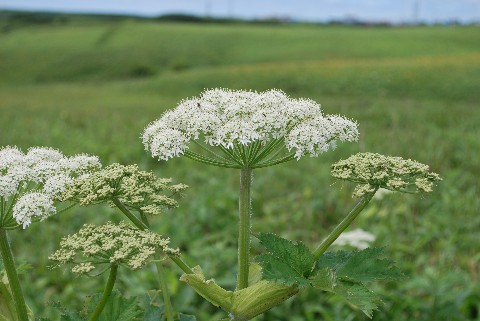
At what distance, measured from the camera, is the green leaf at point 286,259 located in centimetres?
219

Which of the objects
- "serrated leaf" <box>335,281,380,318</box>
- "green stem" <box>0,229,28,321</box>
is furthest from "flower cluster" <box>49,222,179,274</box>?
"serrated leaf" <box>335,281,380,318</box>

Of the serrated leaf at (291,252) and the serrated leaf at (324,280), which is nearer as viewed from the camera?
the serrated leaf at (324,280)

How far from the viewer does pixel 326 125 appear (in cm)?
256

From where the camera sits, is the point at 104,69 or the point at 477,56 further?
the point at 104,69

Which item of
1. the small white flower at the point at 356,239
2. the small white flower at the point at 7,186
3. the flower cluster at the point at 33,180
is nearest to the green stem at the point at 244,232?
the flower cluster at the point at 33,180

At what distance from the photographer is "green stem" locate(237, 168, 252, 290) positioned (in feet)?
8.11

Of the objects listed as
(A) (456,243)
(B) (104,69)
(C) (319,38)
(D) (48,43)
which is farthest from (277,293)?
(D) (48,43)

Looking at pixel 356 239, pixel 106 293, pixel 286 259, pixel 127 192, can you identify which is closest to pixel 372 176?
pixel 286 259

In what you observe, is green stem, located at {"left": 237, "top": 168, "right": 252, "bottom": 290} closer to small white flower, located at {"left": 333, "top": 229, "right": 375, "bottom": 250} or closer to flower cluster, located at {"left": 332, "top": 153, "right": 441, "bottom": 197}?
flower cluster, located at {"left": 332, "top": 153, "right": 441, "bottom": 197}

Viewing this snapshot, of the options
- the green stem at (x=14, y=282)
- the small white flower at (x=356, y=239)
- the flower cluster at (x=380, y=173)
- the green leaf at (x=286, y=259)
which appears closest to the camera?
the green leaf at (x=286, y=259)

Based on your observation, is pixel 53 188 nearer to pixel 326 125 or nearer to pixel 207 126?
pixel 207 126

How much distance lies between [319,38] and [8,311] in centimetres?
7783

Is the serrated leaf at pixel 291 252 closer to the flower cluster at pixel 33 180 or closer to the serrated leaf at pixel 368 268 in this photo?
the serrated leaf at pixel 368 268

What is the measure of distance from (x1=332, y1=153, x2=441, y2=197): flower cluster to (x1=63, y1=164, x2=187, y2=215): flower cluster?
792 mm
